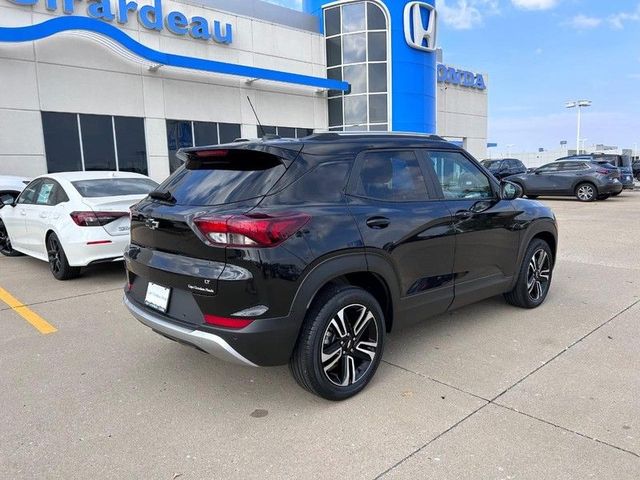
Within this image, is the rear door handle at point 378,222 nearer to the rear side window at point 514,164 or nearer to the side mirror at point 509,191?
the side mirror at point 509,191

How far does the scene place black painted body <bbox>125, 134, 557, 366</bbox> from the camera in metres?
2.94

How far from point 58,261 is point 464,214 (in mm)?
5396

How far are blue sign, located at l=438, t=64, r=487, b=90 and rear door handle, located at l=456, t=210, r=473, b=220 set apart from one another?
2587 cm

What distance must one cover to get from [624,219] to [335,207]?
12.3 meters

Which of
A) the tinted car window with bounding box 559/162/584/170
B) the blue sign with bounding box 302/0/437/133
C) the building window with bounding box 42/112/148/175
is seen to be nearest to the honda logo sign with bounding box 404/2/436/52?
the blue sign with bounding box 302/0/437/133

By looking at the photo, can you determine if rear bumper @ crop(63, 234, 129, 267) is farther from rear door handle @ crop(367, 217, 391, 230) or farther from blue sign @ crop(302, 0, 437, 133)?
blue sign @ crop(302, 0, 437, 133)

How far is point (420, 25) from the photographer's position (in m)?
22.2

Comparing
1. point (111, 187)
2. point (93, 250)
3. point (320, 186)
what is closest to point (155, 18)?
point (111, 187)

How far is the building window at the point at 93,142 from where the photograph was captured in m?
14.9

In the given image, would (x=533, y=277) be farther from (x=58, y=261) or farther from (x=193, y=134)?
(x=193, y=134)

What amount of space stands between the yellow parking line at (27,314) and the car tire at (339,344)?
2.94 meters

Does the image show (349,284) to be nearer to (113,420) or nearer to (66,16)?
(113,420)

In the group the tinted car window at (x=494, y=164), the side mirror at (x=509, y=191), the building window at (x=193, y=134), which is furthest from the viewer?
the tinted car window at (x=494, y=164)

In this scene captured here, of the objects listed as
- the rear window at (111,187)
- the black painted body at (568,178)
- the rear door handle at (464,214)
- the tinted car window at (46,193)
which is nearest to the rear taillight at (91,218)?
the rear window at (111,187)
